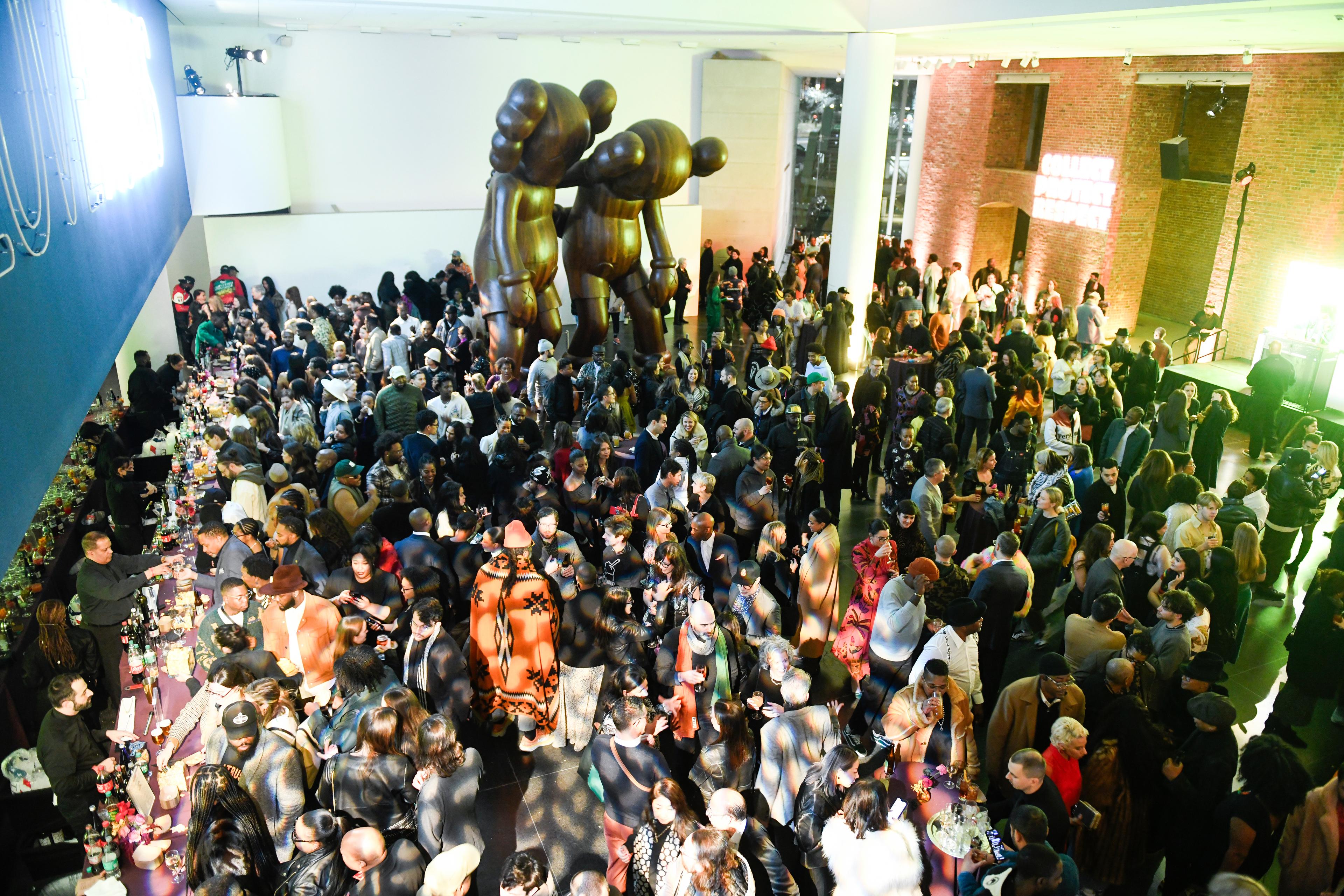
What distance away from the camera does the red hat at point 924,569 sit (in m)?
4.77

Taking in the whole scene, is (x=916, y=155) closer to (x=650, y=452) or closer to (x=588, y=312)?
(x=588, y=312)

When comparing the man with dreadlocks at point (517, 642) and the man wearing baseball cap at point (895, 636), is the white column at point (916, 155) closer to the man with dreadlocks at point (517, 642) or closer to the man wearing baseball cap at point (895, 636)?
the man wearing baseball cap at point (895, 636)

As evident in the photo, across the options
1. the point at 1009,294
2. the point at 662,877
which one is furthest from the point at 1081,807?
the point at 1009,294

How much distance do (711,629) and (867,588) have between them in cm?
119

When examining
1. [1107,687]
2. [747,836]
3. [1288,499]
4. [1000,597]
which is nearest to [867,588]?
[1000,597]

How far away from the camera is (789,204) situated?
21.2 metres

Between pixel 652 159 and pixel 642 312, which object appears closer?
pixel 652 159

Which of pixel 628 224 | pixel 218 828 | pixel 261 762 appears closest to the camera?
pixel 218 828

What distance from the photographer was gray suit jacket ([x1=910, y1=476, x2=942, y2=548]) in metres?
5.86

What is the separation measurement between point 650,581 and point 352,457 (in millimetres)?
2571

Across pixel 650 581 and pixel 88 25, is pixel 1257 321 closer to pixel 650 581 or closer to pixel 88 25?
pixel 650 581

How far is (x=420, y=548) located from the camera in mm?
5023

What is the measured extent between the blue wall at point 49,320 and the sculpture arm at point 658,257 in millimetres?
5501

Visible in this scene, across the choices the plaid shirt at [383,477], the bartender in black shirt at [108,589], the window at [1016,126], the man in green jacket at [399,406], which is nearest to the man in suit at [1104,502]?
the plaid shirt at [383,477]
